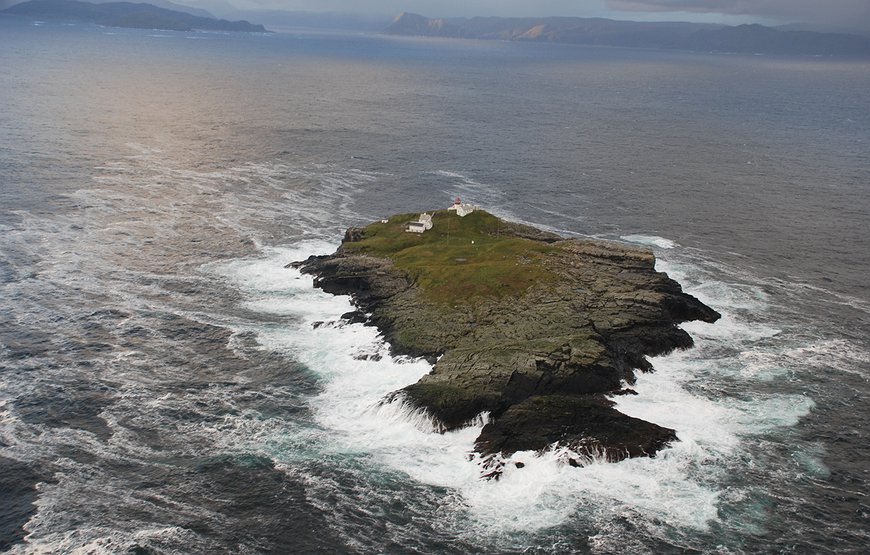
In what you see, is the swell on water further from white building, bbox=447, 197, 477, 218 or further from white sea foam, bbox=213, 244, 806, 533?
white building, bbox=447, 197, 477, 218

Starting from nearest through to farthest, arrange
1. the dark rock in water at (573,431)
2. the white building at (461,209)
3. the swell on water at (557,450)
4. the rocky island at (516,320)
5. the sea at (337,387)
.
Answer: the sea at (337,387) < the swell on water at (557,450) < the dark rock in water at (573,431) < the rocky island at (516,320) < the white building at (461,209)

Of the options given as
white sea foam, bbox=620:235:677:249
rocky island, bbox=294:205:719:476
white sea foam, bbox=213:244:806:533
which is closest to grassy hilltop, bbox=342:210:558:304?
rocky island, bbox=294:205:719:476

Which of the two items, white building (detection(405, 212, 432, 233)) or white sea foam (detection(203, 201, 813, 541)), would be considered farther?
white building (detection(405, 212, 432, 233))

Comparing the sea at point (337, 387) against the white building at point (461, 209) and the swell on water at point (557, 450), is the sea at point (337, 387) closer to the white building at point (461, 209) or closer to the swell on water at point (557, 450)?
the swell on water at point (557, 450)

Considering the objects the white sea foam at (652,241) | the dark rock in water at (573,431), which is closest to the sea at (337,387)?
the white sea foam at (652,241)

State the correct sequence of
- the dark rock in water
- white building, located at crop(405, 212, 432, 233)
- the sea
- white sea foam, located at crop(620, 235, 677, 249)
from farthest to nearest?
1. white sea foam, located at crop(620, 235, 677, 249)
2. white building, located at crop(405, 212, 432, 233)
3. the dark rock in water
4. the sea

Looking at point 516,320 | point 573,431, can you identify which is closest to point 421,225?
point 516,320

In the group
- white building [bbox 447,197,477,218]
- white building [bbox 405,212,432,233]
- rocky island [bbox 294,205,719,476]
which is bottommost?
rocky island [bbox 294,205,719,476]

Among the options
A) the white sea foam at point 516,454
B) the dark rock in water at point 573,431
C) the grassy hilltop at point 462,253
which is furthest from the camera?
the grassy hilltop at point 462,253

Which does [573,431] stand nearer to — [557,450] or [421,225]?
[557,450]
